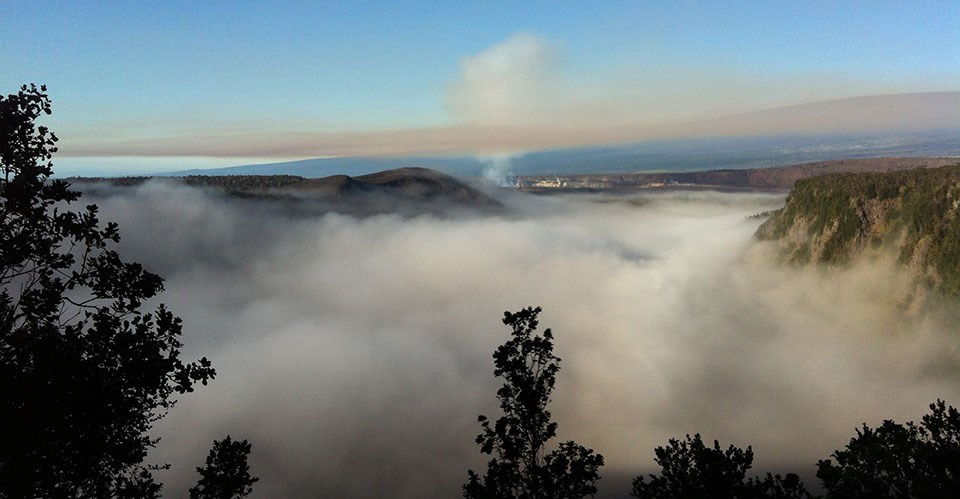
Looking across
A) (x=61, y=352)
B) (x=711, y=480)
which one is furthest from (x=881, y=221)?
(x=61, y=352)

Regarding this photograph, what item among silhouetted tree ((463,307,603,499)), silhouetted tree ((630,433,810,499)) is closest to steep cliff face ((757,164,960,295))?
silhouetted tree ((630,433,810,499))

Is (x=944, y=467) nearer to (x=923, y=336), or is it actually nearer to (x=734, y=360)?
(x=923, y=336)

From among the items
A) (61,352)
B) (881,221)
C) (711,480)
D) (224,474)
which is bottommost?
(881,221)

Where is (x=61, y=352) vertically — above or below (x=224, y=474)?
above

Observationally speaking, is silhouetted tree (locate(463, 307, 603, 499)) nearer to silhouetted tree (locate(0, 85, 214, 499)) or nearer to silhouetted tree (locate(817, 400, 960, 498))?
silhouetted tree (locate(817, 400, 960, 498))

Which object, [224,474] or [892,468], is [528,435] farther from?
[892,468]

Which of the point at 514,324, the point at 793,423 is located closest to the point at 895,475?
the point at 514,324

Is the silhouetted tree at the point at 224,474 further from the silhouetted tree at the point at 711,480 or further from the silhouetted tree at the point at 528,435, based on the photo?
the silhouetted tree at the point at 711,480
